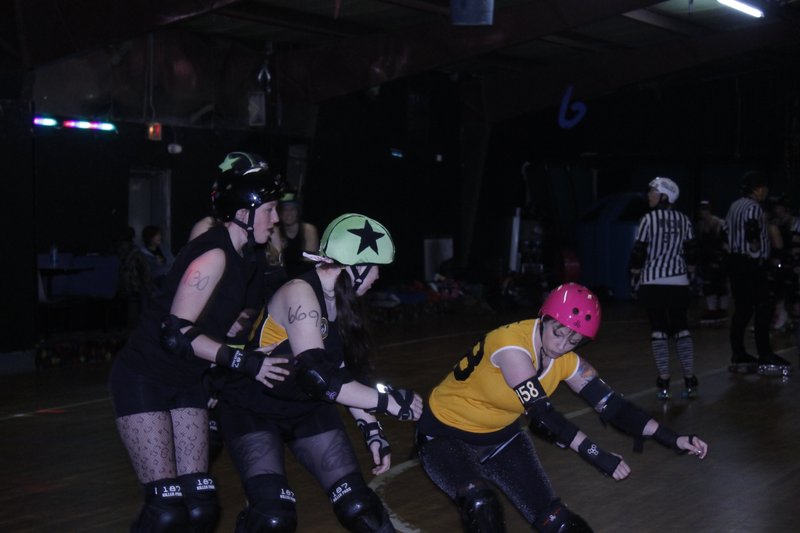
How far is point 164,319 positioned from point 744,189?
671 centimetres

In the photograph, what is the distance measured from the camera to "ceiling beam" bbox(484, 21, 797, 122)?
658 inches

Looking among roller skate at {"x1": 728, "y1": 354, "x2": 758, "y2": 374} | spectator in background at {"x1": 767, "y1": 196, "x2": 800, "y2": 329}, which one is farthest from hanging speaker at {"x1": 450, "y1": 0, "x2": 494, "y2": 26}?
spectator in background at {"x1": 767, "y1": 196, "x2": 800, "y2": 329}

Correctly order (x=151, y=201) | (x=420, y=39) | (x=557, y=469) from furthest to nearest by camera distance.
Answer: (x=420, y=39) < (x=151, y=201) < (x=557, y=469)

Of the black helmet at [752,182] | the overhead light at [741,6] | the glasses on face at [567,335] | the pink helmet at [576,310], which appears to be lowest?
the glasses on face at [567,335]

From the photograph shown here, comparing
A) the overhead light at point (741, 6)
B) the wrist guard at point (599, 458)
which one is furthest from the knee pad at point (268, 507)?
the overhead light at point (741, 6)

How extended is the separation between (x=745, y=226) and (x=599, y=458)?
6.02 m

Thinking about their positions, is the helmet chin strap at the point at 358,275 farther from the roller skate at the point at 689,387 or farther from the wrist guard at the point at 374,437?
the roller skate at the point at 689,387

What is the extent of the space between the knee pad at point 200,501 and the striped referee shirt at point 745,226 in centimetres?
644

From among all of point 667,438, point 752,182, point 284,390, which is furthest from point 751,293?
point 284,390

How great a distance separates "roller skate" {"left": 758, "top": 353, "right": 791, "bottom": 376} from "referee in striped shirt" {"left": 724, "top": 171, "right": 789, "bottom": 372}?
7.0 inches

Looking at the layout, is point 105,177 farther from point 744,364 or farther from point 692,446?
point 692,446

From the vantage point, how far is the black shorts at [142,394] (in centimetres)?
364

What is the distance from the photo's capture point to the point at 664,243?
827cm

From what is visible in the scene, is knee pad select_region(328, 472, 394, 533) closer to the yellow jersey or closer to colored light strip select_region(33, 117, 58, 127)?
the yellow jersey
